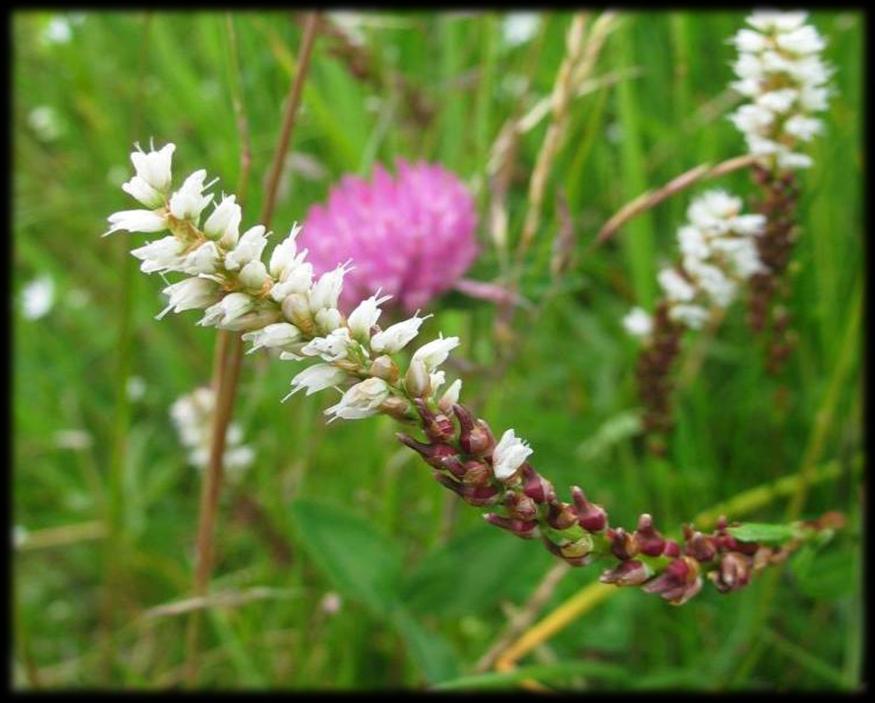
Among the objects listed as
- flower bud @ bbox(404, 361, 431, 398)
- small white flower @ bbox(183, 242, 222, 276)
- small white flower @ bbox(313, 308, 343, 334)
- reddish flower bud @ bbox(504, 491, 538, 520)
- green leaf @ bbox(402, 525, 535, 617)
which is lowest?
green leaf @ bbox(402, 525, 535, 617)

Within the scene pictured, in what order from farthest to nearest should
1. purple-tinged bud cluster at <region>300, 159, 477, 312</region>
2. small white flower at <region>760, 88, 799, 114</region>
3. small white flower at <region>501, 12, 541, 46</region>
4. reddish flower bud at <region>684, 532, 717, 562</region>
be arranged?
small white flower at <region>501, 12, 541, 46</region> < purple-tinged bud cluster at <region>300, 159, 477, 312</region> < small white flower at <region>760, 88, 799, 114</region> < reddish flower bud at <region>684, 532, 717, 562</region>

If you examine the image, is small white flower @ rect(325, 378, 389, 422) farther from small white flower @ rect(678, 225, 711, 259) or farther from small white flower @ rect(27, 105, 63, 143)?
small white flower @ rect(27, 105, 63, 143)

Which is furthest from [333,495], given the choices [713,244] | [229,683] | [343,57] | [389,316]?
[713,244]

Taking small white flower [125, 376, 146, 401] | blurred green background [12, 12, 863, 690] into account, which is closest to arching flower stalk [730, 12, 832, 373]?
blurred green background [12, 12, 863, 690]

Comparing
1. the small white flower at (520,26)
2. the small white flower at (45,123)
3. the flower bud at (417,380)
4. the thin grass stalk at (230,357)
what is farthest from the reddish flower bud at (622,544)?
the small white flower at (45,123)

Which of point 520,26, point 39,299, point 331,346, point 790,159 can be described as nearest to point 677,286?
point 790,159

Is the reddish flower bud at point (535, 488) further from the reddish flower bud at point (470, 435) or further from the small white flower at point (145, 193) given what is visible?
the small white flower at point (145, 193)

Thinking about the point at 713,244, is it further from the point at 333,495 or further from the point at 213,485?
the point at 333,495
